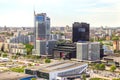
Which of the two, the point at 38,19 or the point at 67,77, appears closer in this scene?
the point at 67,77

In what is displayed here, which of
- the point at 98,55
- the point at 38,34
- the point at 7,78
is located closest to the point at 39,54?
the point at 38,34

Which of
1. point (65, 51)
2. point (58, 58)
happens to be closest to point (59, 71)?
point (65, 51)

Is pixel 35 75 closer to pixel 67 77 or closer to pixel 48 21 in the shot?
pixel 67 77

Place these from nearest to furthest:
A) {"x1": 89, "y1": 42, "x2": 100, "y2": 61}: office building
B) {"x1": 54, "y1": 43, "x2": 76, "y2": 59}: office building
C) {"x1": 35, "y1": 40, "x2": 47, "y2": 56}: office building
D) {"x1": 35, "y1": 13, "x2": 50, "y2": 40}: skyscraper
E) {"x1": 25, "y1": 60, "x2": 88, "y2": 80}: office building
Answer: {"x1": 25, "y1": 60, "x2": 88, "y2": 80}: office building, {"x1": 89, "y1": 42, "x2": 100, "y2": 61}: office building, {"x1": 54, "y1": 43, "x2": 76, "y2": 59}: office building, {"x1": 35, "y1": 40, "x2": 47, "y2": 56}: office building, {"x1": 35, "y1": 13, "x2": 50, "y2": 40}: skyscraper

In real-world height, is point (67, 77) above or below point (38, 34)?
below

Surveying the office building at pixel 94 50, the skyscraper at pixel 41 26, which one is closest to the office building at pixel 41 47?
the skyscraper at pixel 41 26

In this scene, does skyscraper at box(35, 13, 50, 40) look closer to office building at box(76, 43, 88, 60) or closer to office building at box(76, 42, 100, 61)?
office building at box(76, 43, 88, 60)

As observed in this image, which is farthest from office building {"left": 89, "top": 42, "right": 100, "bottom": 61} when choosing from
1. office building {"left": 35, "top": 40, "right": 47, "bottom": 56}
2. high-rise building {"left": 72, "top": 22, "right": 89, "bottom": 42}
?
office building {"left": 35, "top": 40, "right": 47, "bottom": 56}
